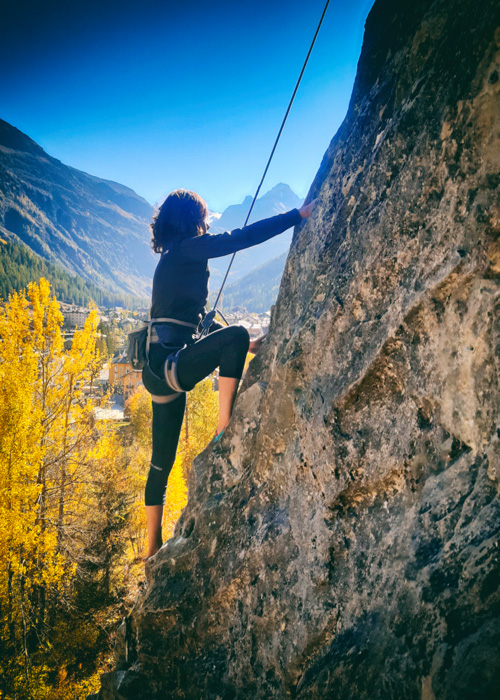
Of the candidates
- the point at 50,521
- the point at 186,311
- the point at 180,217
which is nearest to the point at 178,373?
the point at 186,311

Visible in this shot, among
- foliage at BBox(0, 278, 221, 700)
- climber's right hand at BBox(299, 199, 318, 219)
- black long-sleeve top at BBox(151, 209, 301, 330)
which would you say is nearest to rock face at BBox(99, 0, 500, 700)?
climber's right hand at BBox(299, 199, 318, 219)

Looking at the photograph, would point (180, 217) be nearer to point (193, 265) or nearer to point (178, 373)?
point (193, 265)

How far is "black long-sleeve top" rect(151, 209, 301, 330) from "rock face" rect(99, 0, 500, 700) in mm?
545

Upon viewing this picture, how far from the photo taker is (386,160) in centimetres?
266

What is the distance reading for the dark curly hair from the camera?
364cm

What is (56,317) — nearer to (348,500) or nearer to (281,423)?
(281,423)

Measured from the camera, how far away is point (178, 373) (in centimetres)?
354

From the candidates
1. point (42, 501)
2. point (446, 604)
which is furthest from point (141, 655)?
point (42, 501)

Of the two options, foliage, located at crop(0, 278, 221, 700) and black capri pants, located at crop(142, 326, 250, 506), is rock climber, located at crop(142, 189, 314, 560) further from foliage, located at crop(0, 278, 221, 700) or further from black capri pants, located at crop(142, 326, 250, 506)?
foliage, located at crop(0, 278, 221, 700)

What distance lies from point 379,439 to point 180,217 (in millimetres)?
2786

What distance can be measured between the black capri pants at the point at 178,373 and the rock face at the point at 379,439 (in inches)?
15.1

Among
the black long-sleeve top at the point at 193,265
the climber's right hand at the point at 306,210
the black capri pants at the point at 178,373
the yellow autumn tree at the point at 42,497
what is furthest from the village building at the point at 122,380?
the climber's right hand at the point at 306,210

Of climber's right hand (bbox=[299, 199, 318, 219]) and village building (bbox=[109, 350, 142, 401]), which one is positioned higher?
village building (bbox=[109, 350, 142, 401])

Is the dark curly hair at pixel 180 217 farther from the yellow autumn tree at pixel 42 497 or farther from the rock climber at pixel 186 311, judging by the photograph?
the yellow autumn tree at pixel 42 497
